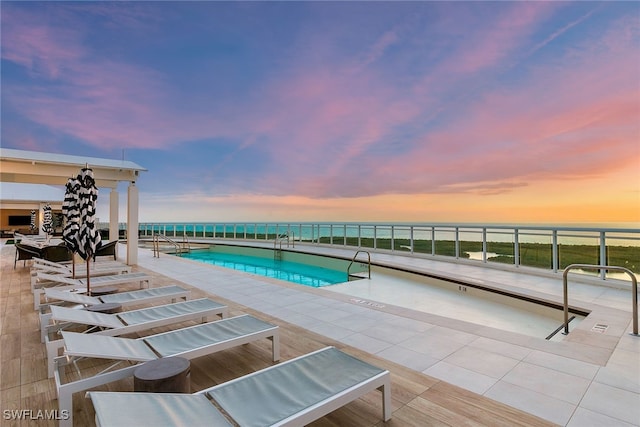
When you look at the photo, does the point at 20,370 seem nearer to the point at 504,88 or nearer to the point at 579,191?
the point at 504,88

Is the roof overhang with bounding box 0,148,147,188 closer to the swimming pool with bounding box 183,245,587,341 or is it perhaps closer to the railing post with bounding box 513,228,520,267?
the swimming pool with bounding box 183,245,587,341

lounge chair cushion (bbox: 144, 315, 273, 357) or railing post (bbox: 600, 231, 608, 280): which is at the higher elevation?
railing post (bbox: 600, 231, 608, 280)

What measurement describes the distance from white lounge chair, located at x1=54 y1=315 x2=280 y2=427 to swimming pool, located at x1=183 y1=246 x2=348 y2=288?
16.7ft

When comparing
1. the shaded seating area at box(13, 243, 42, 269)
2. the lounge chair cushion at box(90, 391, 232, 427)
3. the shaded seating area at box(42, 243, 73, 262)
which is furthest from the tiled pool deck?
the shaded seating area at box(13, 243, 42, 269)

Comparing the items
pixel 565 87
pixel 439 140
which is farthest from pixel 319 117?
pixel 565 87

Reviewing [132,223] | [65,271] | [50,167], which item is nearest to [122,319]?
[65,271]

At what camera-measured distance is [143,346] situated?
8.02 ft

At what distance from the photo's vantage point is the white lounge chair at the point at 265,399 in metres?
1.44

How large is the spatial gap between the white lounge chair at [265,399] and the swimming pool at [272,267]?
5909 millimetres

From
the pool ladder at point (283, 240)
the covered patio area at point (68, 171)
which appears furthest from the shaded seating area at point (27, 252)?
the pool ladder at point (283, 240)

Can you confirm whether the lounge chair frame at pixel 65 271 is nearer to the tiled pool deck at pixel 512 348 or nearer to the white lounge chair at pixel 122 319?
the tiled pool deck at pixel 512 348

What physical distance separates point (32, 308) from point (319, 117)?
31.9 feet

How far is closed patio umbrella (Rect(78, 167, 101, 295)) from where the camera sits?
425 centimetres

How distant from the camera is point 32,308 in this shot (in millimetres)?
4562
